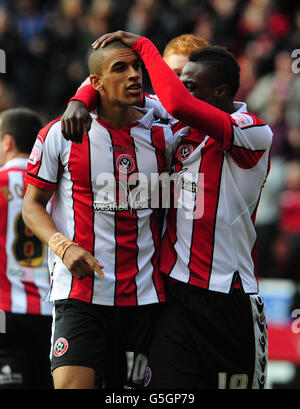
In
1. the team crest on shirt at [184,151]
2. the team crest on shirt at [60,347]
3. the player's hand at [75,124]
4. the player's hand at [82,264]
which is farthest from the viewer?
the team crest on shirt at [184,151]

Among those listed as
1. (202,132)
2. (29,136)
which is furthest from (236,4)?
(202,132)

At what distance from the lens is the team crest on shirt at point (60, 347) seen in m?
3.99

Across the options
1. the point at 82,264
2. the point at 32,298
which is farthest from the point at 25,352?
the point at 82,264

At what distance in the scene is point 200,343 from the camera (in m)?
4.08

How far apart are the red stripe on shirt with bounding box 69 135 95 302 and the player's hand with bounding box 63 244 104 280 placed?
12.0 inches

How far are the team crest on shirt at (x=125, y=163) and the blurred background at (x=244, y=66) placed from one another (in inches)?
139

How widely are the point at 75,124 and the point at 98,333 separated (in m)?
1.10

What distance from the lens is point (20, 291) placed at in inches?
201

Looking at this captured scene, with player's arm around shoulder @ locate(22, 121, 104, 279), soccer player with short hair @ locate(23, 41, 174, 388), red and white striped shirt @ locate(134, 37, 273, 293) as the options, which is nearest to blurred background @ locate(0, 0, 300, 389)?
red and white striped shirt @ locate(134, 37, 273, 293)

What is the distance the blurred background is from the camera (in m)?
7.64

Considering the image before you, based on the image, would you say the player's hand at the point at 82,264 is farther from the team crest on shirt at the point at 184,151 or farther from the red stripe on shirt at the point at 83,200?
the team crest on shirt at the point at 184,151

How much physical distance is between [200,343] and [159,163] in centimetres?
100

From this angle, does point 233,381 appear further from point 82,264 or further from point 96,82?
point 96,82

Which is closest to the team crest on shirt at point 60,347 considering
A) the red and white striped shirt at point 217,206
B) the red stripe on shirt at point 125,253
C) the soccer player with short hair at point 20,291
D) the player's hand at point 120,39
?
the red stripe on shirt at point 125,253
